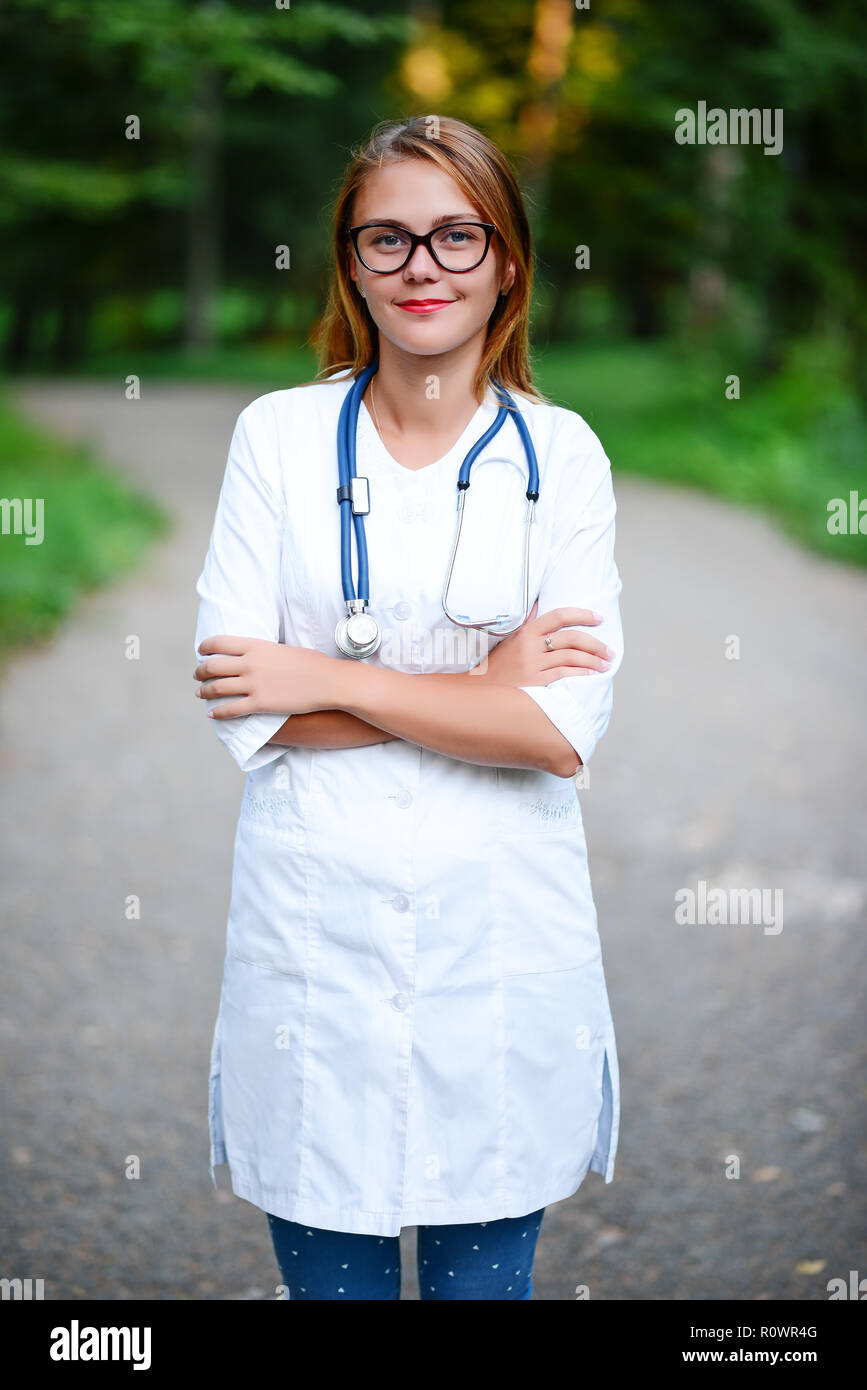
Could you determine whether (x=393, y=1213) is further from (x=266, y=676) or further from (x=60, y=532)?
(x=60, y=532)

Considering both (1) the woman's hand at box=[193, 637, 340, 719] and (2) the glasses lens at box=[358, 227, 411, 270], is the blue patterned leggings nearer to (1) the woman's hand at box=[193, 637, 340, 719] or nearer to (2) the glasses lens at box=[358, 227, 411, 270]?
(1) the woman's hand at box=[193, 637, 340, 719]

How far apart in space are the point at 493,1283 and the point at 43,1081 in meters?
2.22

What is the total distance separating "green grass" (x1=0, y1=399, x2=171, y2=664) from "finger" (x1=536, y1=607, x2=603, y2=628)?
622cm

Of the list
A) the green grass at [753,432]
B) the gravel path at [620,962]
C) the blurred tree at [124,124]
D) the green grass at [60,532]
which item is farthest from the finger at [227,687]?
the green grass at [753,432]

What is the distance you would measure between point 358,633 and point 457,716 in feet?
0.60

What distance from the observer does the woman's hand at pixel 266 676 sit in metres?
1.81

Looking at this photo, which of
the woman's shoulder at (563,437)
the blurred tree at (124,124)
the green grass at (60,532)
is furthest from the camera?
the green grass at (60,532)

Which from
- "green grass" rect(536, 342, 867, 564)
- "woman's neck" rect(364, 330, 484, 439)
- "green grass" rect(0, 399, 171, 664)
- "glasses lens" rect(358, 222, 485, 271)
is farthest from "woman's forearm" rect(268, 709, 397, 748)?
"green grass" rect(536, 342, 867, 564)

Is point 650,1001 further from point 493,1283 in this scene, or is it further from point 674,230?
point 674,230

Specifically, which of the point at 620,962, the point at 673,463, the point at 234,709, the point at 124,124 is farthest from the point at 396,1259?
the point at 124,124

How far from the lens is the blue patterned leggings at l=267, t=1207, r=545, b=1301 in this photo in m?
1.92

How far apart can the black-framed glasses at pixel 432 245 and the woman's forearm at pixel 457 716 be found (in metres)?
0.56

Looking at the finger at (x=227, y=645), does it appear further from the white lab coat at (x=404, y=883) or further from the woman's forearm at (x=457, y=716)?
the woman's forearm at (x=457, y=716)
